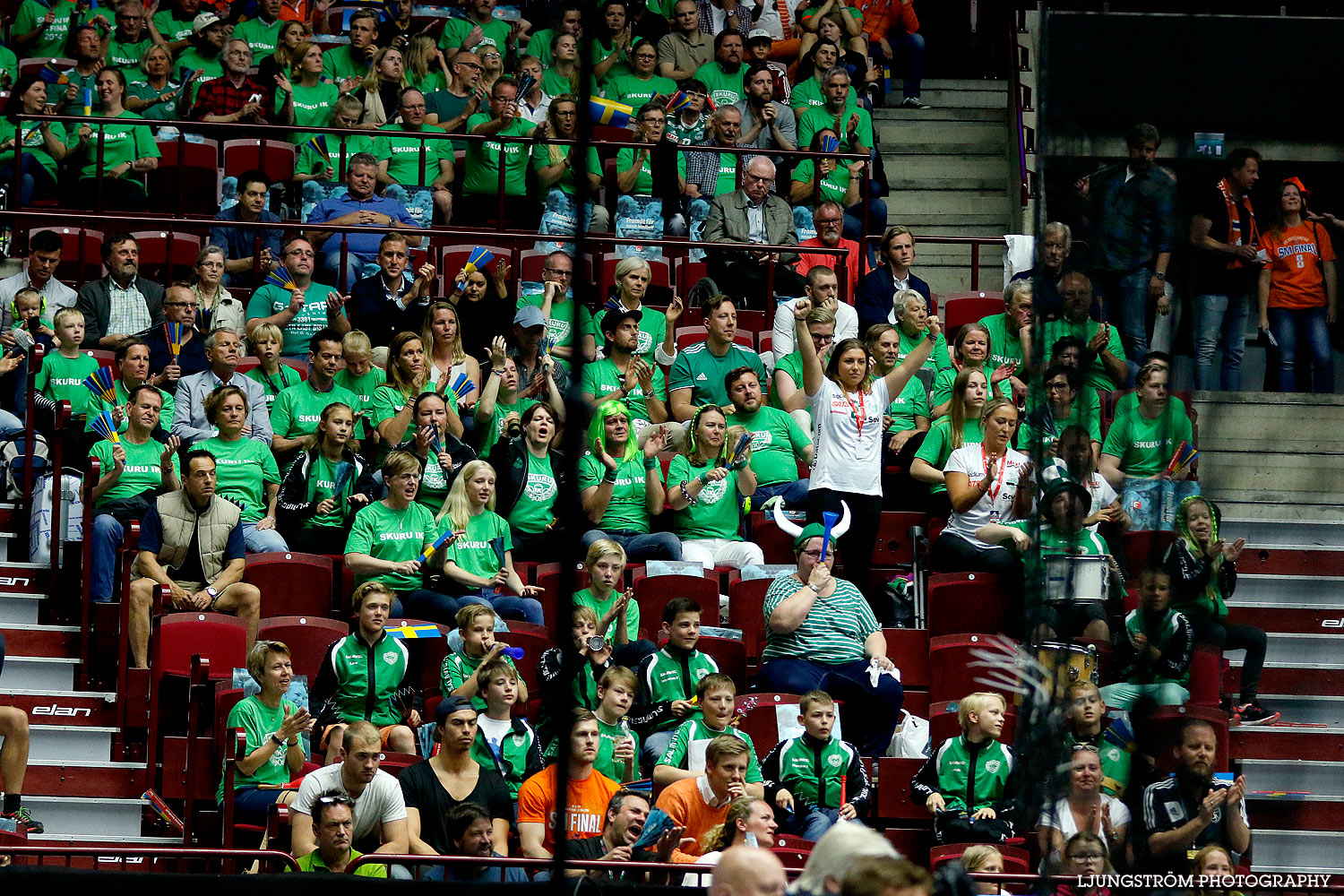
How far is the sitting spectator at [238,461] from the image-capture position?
A: 8.79m

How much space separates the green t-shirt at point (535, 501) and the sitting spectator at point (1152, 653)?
619cm

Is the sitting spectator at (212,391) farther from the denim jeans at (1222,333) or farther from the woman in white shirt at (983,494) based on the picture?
the denim jeans at (1222,333)

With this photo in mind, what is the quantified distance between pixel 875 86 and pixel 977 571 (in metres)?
6.02

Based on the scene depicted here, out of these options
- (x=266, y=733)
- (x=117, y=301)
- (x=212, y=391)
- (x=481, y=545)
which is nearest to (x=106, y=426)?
(x=212, y=391)

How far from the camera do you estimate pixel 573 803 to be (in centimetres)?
711

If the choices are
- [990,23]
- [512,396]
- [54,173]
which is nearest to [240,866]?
[512,396]

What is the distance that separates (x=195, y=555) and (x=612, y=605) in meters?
1.98

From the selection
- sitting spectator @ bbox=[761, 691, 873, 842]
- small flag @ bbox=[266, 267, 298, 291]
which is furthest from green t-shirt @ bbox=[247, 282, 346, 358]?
sitting spectator @ bbox=[761, 691, 873, 842]

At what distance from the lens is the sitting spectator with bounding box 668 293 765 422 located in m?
9.70

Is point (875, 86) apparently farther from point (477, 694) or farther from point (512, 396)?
point (477, 694)

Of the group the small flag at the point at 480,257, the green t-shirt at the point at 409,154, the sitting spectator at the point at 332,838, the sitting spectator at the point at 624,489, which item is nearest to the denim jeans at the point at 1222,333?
the sitting spectator at the point at 332,838

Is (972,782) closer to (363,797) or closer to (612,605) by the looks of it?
(612,605)

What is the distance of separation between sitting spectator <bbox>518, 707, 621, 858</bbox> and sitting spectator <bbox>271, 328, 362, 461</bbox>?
113 inches

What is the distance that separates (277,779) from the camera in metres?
7.43
